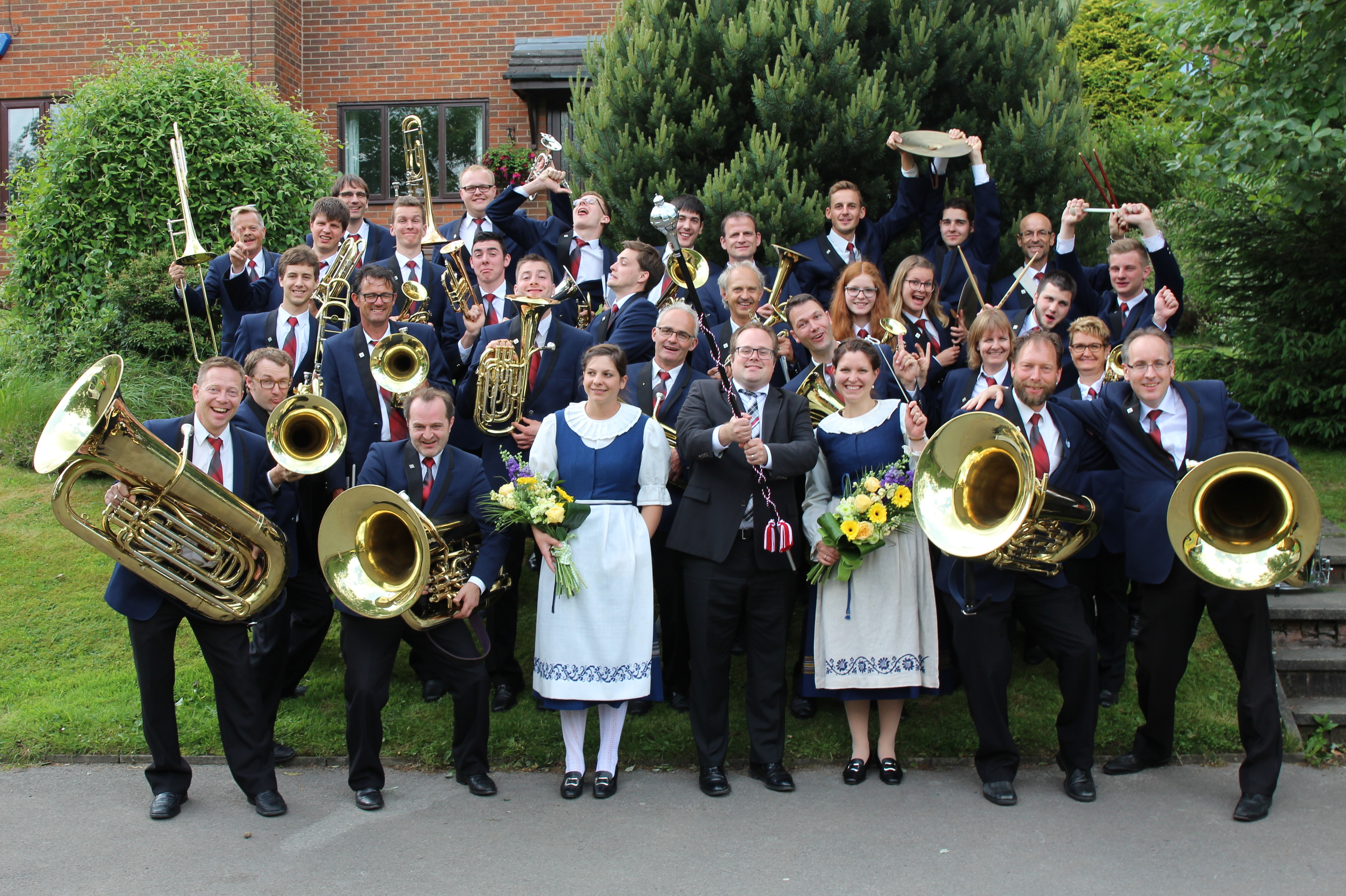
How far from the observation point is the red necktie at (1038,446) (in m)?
5.07

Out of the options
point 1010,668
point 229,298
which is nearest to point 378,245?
point 229,298

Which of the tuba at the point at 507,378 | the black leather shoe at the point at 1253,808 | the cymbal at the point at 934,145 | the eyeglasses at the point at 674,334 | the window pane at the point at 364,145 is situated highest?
the window pane at the point at 364,145

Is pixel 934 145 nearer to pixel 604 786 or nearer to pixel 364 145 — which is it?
pixel 604 786

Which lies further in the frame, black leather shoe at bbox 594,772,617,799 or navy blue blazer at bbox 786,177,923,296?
navy blue blazer at bbox 786,177,923,296

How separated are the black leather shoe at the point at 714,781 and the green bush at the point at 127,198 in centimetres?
643

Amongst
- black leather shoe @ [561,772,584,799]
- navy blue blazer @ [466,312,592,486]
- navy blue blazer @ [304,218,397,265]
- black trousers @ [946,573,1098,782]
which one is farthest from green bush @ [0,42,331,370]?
black trousers @ [946,573,1098,782]

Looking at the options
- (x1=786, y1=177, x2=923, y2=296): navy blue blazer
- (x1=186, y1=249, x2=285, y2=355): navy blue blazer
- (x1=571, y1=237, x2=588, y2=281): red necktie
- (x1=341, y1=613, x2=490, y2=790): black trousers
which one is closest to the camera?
(x1=341, y1=613, x2=490, y2=790): black trousers

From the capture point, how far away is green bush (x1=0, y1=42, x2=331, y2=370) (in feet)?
30.2

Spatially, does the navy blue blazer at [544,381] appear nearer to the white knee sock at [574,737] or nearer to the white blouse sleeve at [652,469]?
the white blouse sleeve at [652,469]

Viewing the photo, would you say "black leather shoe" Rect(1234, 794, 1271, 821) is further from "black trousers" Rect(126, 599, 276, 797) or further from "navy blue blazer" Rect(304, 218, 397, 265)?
"navy blue blazer" Rect(304, 218, 397, 265)

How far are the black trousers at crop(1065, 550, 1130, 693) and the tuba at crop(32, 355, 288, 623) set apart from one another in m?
3.98

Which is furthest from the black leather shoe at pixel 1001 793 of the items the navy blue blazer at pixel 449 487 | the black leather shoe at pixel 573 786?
the navy blue blazer at pixel 449 487

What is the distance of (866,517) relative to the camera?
504 cm

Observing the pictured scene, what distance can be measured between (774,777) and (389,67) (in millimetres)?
11259
